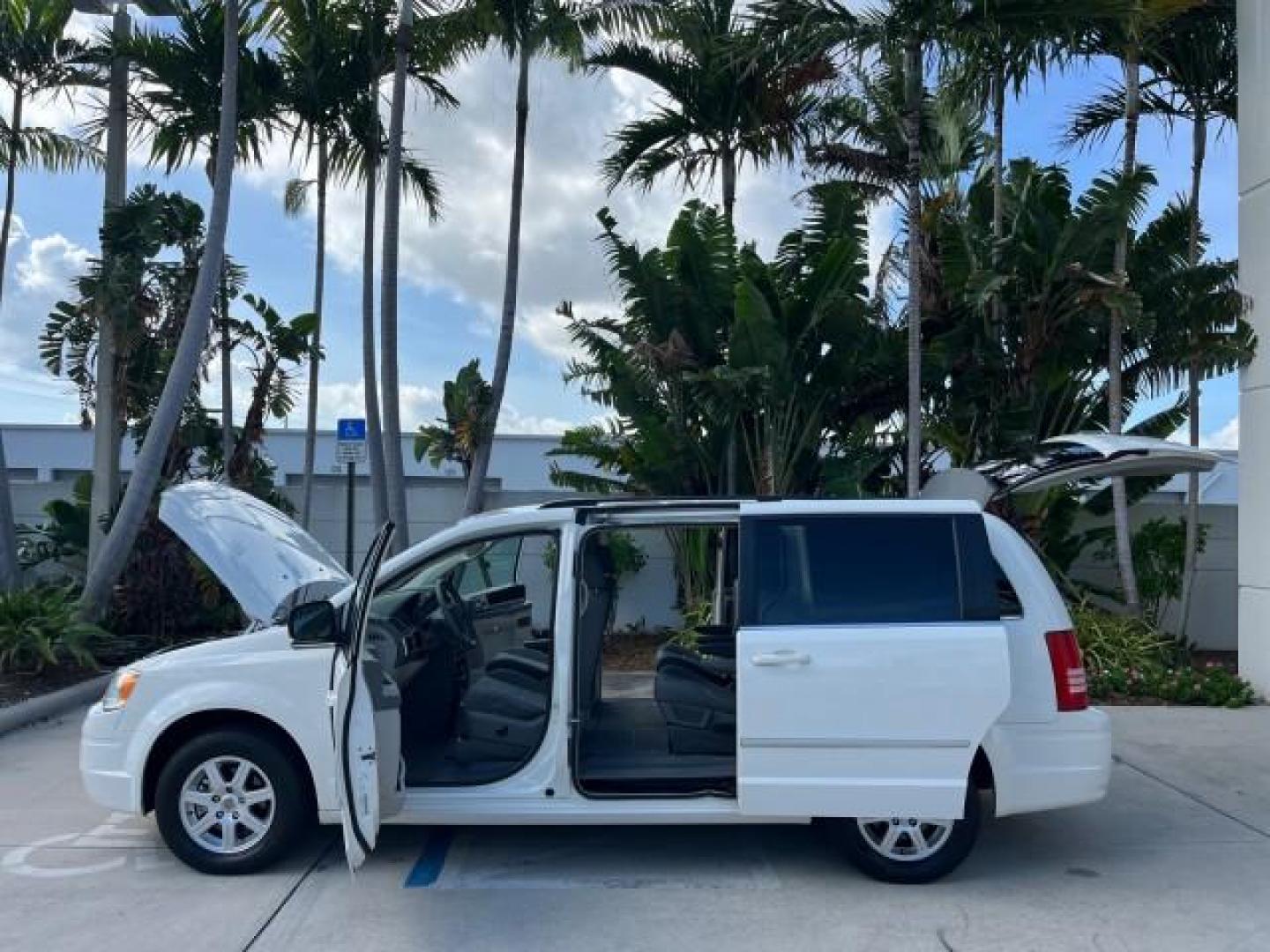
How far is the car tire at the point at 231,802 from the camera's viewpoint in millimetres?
5625

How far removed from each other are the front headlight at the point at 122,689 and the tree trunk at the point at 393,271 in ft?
22.5

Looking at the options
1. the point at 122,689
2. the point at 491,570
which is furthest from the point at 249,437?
the point at 122,689

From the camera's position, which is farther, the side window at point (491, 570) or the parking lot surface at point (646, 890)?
the side window at point (491, 570)

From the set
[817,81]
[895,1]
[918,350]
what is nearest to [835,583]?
[918,350]

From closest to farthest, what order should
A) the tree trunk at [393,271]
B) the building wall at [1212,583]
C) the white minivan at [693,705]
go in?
the white minivan at [693,705]
the tree trunk at [393,271]
the building wall at [1212,583]

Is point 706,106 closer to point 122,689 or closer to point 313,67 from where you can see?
point 313,67

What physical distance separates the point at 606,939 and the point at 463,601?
2.48m

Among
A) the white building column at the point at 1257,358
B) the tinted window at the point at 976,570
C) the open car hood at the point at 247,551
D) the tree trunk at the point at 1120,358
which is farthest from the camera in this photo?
the tree trunk at the point at 1120,358

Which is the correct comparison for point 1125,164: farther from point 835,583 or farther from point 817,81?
point 835,583

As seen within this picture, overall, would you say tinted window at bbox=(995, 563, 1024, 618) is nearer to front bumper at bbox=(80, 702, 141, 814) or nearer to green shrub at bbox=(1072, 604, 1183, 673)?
front bumper at bbox=(80, 702, 141, 814)

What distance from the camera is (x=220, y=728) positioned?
5.71 m

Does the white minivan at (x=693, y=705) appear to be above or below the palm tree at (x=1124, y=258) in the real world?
below

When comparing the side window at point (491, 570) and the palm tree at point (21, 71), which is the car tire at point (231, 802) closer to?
the side window at point (491, 570)

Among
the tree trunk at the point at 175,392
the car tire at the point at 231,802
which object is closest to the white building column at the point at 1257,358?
the car tire at the point at 231,802
